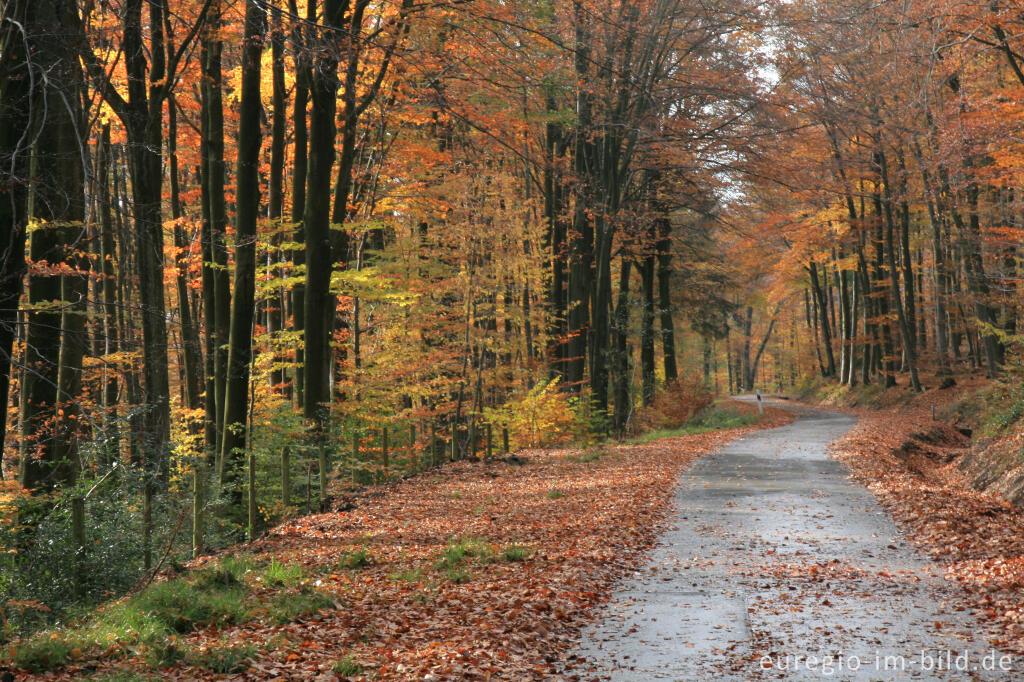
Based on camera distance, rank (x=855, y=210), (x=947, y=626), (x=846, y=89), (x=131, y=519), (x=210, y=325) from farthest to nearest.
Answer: (x=855, y=210) < (x=846, y=89) < (x=210, y=325) < (x=131, y=519) < (x=947, y=626)

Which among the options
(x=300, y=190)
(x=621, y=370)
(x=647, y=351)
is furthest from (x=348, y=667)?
(x=647, y=351)

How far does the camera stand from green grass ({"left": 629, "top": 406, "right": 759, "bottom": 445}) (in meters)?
23.0

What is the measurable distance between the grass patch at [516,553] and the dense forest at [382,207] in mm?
3331

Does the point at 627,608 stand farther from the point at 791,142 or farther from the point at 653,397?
the point at 653,397

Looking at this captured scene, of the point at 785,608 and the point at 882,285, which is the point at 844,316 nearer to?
the point at 882,285

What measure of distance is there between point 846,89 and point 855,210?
14.0 m

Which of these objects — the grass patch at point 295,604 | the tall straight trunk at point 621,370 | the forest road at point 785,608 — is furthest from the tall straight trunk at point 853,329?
the grass patch at point 295,604

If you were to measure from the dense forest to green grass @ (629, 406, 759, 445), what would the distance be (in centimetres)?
139

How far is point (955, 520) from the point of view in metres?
9.69

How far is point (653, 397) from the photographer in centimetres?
2764

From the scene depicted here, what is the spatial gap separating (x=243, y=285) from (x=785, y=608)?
9.66 metres

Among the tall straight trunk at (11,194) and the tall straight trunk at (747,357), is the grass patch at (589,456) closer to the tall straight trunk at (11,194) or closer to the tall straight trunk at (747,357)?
the tall straight trunk at (11,194)

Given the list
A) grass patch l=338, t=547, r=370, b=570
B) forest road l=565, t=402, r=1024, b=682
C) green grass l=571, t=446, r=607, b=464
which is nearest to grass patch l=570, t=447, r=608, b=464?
green grass l=571, t=446, r=607, b=464

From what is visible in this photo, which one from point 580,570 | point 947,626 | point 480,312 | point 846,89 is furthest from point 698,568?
point 846,89
